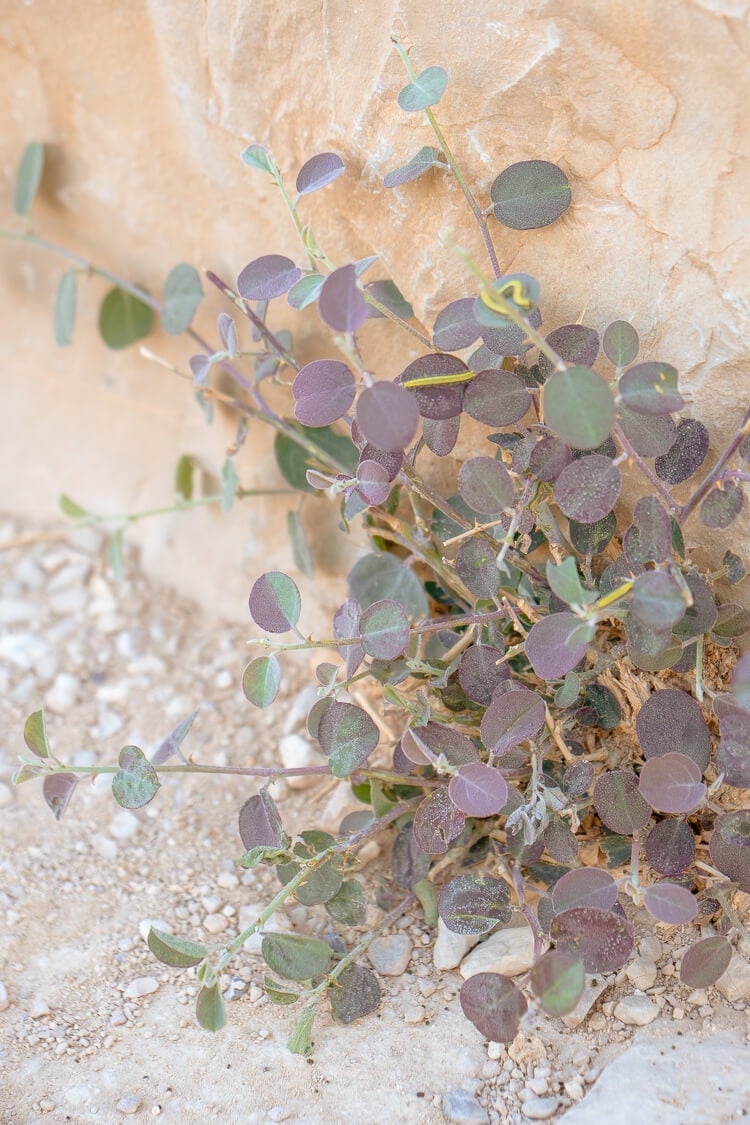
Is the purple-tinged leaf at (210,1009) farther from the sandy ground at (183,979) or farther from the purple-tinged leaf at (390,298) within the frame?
the purple-tinged leaf at (390,298)

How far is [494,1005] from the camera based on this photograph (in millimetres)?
1017

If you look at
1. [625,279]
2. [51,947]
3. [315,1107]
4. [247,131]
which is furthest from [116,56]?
[315,1107]

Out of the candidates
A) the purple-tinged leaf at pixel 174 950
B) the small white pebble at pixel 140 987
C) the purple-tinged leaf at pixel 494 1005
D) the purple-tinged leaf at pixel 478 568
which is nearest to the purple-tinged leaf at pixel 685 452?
the purple-tinged leaf at pixel 478 568

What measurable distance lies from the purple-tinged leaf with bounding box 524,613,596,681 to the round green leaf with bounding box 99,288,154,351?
1.08 meters

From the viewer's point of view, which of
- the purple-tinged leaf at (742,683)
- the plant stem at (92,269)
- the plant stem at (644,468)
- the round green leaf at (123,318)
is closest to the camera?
the purple-tinged leaf at (742,683)

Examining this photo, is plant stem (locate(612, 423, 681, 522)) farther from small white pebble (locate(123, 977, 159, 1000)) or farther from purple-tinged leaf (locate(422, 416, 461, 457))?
small white pebble (locate(123, 977, 159, 1000))

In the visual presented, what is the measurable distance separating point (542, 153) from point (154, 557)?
1063 mm

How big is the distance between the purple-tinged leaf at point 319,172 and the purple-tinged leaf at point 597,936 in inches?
31.8

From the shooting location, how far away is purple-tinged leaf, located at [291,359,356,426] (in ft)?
3.66

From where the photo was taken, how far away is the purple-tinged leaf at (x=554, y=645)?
101 cm

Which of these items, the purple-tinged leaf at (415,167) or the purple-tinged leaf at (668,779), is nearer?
the purple-tinged leaf at (668,779)

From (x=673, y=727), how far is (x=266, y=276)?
67 cm

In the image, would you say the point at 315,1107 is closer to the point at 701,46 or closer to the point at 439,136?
the point at 439,136

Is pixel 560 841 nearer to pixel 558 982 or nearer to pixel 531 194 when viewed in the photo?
pixel 558 982
